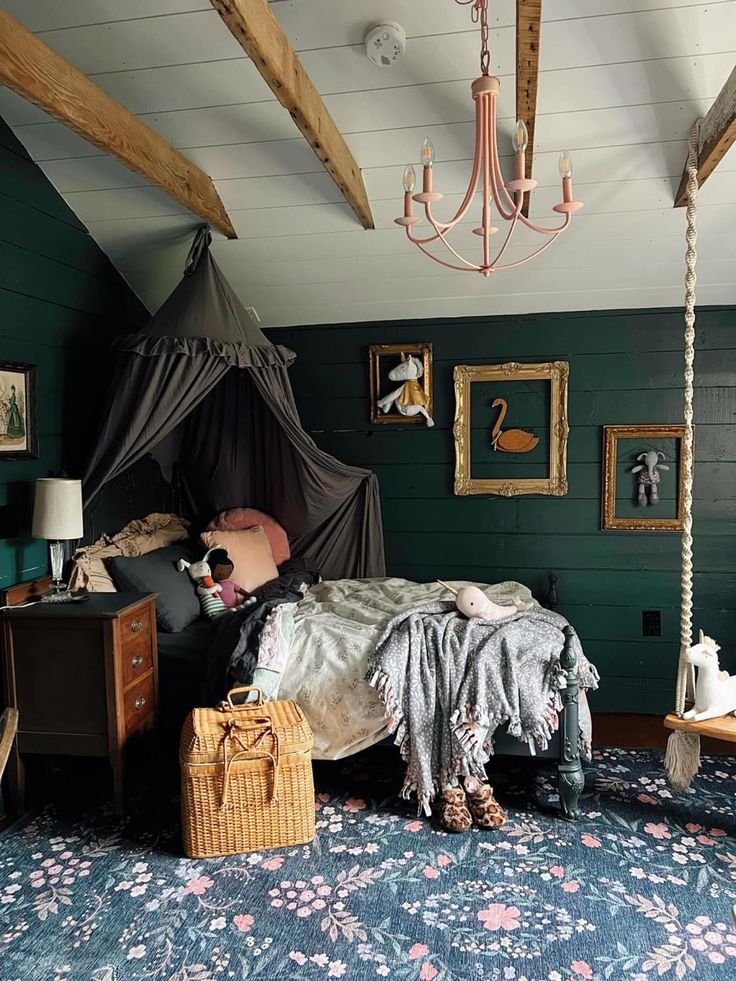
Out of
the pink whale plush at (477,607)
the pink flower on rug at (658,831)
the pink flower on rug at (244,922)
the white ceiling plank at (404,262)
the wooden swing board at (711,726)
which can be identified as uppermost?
the white ceiling plank at (404,262)

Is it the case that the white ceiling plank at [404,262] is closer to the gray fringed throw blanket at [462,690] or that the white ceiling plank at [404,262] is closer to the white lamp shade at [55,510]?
the white lamp shade at [55,510]

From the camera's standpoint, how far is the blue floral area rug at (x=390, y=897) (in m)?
2.15

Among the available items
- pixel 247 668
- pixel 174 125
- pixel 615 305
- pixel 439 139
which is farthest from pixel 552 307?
pixel 247 668

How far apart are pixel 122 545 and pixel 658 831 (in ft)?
8.34

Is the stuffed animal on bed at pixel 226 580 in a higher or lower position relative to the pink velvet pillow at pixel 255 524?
lower

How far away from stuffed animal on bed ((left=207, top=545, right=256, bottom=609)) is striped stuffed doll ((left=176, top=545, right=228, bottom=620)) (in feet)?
0.12

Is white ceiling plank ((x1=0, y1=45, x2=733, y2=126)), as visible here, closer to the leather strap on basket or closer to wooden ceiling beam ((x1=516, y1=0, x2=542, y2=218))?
wooden ceiling beam ((x1=516, y1=0, x2=542, y2=218))

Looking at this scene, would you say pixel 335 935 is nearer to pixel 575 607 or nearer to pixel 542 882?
pixel 542 882

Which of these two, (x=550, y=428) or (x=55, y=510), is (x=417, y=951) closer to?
(x=55, y=510)

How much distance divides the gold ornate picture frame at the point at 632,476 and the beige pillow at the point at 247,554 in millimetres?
1873

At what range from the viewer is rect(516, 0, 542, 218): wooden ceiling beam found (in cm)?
204

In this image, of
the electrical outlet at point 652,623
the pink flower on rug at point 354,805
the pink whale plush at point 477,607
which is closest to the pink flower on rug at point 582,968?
the pink flower on rug at point 354,805

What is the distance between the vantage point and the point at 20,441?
3.19 meters

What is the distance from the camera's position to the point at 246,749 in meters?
2.68
